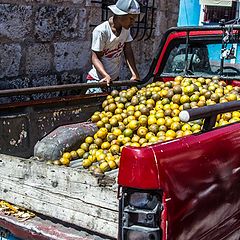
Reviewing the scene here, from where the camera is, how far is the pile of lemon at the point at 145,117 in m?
3.92

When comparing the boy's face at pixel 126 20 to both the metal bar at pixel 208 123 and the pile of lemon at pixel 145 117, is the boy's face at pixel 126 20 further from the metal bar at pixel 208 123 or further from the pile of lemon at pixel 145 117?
the metal bar at pixel 208 123

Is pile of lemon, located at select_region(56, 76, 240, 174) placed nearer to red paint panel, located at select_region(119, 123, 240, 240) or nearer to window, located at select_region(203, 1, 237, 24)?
red paint panel, located at select_region(119, 123, 240, 240)

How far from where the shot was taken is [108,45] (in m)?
6.04

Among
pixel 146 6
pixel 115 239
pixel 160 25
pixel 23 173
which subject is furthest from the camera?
pixel 160 25

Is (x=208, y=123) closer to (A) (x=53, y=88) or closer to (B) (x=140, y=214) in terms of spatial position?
(B) (x=140, y=214)

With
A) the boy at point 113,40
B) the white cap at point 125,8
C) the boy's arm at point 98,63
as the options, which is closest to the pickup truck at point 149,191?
the boy's arm at point 98,63

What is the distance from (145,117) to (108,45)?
2.02m

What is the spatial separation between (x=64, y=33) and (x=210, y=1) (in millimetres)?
8222

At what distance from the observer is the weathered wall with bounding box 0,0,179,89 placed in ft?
20.4

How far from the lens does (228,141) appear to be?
260 cm

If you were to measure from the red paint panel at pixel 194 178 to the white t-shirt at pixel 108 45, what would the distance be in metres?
3.38

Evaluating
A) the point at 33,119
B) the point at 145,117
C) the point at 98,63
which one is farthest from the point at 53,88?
the point at 98,63

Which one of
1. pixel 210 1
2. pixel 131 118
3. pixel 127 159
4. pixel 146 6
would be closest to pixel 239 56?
pixel 131 118

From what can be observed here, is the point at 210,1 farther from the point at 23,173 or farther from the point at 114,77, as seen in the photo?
the point at 23,173
